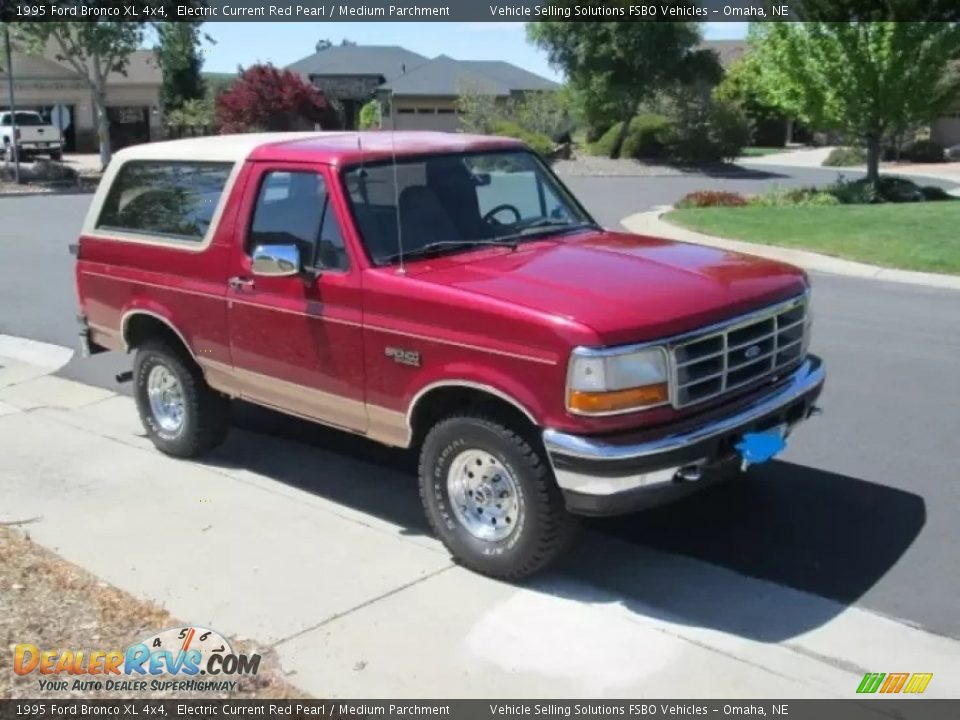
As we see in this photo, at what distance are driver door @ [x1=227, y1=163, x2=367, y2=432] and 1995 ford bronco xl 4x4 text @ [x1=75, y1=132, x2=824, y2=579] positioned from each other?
0.01 metres

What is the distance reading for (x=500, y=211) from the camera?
19.7 feet

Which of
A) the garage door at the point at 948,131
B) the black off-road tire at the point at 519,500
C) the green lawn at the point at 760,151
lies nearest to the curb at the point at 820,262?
the black off-road tire at the point at 519,500

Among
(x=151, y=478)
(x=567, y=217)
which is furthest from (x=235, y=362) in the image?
(x=567, y=217)

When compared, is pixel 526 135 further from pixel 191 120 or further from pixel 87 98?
pixel 87 98

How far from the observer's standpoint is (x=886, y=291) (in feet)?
43.5

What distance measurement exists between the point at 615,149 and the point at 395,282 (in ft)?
127

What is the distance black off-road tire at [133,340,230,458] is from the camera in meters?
6.71

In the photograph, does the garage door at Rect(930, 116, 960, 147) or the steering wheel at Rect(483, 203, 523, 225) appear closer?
the steering wheel at Rect(483, 203, 523, 225)

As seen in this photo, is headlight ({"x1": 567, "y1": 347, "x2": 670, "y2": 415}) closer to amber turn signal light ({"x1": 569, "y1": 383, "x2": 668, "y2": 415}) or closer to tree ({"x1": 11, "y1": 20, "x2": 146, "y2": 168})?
amber turn signal light ({"x1": 569, "y1": 383, "x2": 668, "y2": 415})

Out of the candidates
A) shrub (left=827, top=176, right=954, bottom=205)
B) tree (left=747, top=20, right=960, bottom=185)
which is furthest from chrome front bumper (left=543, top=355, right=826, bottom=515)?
shrub (left=827, top=176, right=954, bottom=205)

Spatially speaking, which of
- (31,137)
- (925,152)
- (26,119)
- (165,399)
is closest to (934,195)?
(925,152)

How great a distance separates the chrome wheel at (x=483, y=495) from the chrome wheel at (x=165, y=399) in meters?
2.43

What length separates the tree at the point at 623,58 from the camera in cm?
3919

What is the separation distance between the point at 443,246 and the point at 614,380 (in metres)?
1.44
